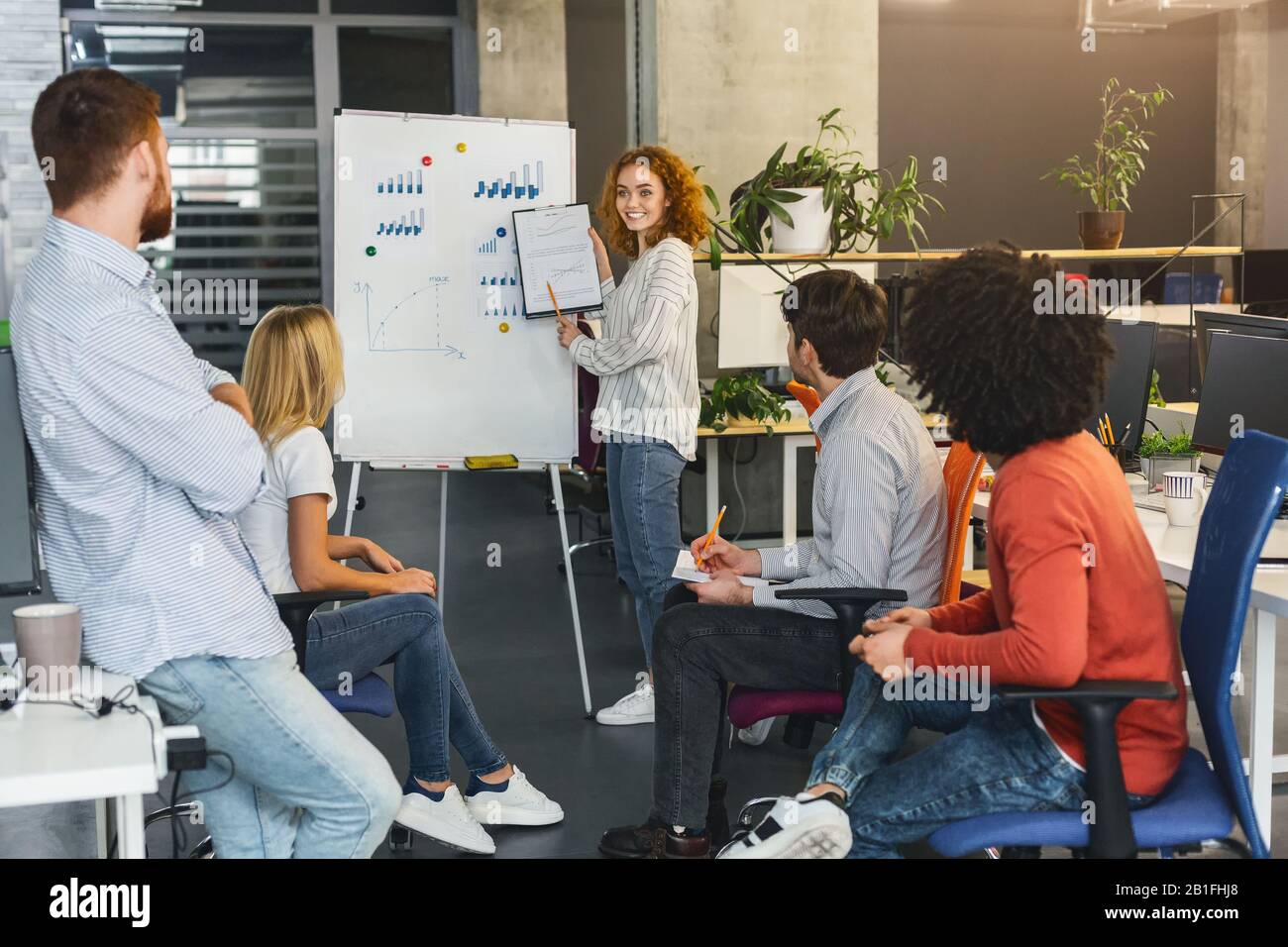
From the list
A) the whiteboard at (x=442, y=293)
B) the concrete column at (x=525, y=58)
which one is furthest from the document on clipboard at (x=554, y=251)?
the concrete column at (x=525, y=58)

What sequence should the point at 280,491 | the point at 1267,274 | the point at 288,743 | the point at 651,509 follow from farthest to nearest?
the point at 1267,274, the point at 651,509, the point at 280,491, the point at 288,743

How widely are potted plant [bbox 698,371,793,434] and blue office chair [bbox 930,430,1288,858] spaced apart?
3.01 m

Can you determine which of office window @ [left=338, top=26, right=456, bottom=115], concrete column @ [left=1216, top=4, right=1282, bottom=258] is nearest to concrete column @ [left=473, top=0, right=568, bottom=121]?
office window @ [left=338, top=26, right=456, bottom=115]

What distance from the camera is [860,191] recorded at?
18.6 ft

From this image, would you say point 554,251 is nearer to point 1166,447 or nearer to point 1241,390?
point 1166,447

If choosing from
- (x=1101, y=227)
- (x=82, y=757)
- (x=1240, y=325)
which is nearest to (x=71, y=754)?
(x=82, y=757)

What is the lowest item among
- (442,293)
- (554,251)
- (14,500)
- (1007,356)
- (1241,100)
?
(14,500)

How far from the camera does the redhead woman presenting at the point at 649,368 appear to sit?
3.53m

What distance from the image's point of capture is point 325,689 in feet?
8.31

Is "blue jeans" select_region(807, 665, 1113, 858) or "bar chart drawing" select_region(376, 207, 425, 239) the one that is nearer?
"blue jeans" select_region(807, 665, 1113, 858)

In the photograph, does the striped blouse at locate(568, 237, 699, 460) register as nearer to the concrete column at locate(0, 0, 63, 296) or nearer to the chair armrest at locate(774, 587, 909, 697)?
the chair armrest at locate(774, 587, 909, 697)

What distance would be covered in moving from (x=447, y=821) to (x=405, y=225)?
1692 mm

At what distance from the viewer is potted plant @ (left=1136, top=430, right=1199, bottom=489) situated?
3.19m
